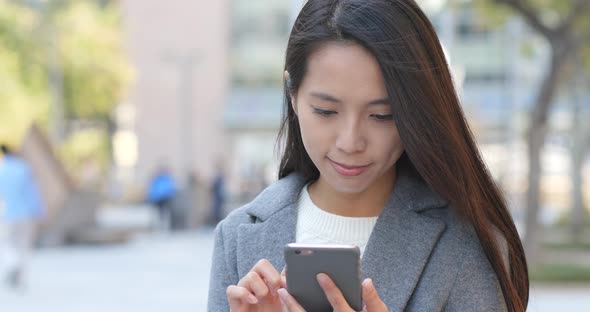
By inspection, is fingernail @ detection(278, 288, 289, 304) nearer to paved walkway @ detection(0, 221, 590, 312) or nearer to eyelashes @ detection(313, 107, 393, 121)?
eyelashes @ detection(313, 107, 393, 121)

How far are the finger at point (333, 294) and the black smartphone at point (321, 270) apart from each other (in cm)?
1

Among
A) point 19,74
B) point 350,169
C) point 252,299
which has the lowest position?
point 19,74

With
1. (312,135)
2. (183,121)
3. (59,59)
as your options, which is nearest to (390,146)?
(312,135)

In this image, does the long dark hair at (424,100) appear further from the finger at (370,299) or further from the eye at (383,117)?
the finger at (370,299)

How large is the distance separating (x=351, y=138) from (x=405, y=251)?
312 mm

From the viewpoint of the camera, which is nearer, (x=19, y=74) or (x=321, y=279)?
(x=321, y=279)

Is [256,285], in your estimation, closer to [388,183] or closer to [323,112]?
[323,112]

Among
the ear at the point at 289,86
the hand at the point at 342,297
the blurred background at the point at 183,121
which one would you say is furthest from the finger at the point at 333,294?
the blurred background at the point at 183,121

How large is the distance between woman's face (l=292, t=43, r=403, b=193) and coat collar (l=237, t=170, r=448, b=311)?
0.43ft

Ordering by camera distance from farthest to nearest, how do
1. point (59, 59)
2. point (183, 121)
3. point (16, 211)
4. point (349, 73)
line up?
point (183, 121) < point (59, 59) < point (16, 211) < point (349, 73)

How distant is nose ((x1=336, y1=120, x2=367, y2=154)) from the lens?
2105mm

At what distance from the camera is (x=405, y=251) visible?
2.26 m

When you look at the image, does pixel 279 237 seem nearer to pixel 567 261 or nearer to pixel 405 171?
pixel 405 171

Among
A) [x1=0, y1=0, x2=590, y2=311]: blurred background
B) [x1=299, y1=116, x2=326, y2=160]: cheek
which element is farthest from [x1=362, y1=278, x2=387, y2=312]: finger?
[x1=0, y1=0, x2=590, y2=311]: blurred background
